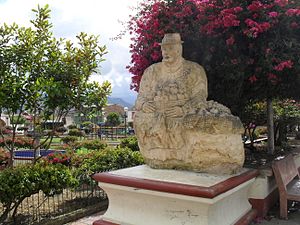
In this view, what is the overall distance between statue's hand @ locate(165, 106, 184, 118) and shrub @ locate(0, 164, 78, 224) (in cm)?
231

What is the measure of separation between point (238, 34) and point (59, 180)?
12.4 feet

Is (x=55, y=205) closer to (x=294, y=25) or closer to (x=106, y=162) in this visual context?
(x=106, y=162)

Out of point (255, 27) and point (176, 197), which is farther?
point (255, 27)

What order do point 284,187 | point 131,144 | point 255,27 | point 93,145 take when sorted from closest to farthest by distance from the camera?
point 255,27
point 284,187
point 131,144
point 93,145

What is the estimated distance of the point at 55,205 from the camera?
21.0ft

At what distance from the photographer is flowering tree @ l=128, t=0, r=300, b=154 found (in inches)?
184

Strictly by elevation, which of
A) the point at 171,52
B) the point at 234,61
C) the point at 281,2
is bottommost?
the point at 234,61

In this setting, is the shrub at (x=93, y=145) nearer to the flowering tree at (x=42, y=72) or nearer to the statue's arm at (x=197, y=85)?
the flowering tree at (x=42, y=72)

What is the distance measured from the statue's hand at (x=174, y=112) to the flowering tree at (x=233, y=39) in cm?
101

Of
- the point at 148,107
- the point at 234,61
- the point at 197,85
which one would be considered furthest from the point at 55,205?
the point at 234,61

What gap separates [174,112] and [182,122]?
229 mm

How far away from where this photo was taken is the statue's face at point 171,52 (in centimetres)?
471

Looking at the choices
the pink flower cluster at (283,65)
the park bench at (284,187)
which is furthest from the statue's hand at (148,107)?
the park bench at (284,187)

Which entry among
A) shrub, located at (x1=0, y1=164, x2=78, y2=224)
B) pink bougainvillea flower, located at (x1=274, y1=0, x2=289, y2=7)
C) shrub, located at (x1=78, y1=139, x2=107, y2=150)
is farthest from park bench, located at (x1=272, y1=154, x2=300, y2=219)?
shrub, located at (x1=78, y1=139, x2=107, y2=150)
